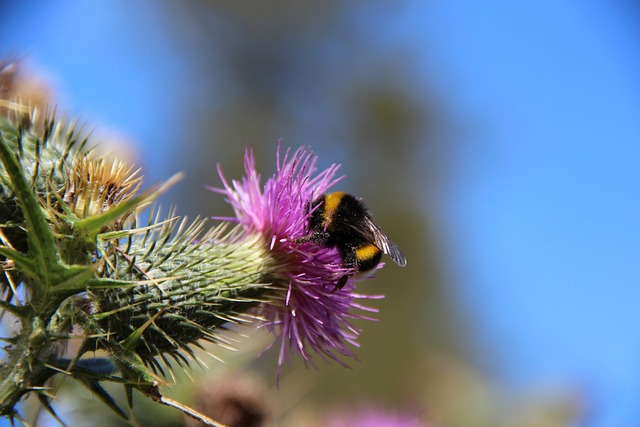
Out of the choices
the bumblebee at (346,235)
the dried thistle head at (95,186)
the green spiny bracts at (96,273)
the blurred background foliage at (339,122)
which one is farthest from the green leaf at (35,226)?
the blurred background foliage at (339,122)

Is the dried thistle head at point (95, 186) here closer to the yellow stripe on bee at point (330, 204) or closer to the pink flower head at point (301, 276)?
the pink flower head at point (301, 276)

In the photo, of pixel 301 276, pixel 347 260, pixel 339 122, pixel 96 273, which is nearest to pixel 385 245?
pixel 347 260

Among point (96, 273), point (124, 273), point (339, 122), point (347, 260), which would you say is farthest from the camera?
point (339, 122)

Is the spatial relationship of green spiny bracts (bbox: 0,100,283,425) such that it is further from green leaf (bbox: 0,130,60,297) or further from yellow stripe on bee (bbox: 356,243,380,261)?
yellow stripe on bee (bbox: 356,243,380,261)

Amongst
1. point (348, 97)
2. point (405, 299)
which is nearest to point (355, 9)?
point (348, 97)

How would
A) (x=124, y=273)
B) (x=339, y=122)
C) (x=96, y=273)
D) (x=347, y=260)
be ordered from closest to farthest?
1. (x=96, y=273)
2. (x=124, y=273)
3. (x=347, y=260)
4. (x=339, y=122)

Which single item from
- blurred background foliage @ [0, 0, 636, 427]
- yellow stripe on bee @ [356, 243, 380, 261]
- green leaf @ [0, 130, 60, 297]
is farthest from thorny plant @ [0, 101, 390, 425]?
blurred background foliage @ [0, 0, 636, 427]

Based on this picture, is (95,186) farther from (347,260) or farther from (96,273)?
(347,260)
